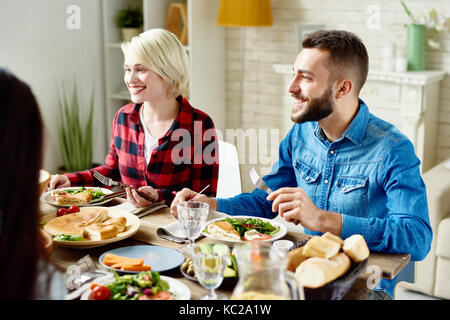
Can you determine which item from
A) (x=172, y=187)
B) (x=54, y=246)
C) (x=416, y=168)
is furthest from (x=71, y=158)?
(x=416, y=168)

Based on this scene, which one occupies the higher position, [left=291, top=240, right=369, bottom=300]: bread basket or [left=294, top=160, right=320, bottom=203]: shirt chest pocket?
[left=294, top=160, right=320, bottom=203]: shirt chest pocket

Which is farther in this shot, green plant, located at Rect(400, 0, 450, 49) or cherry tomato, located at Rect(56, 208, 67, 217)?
green plant, located at Rect(400, 0, 450, 49)

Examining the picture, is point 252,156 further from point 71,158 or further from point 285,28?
point 71,158

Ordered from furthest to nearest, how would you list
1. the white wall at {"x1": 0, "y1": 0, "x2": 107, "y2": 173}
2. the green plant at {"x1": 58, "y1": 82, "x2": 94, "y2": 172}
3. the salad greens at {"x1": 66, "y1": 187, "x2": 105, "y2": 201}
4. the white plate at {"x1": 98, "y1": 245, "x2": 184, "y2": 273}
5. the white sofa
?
the green plant at {"x1": 58, "y1": 82, "x2": 94, "y2": 172}
the white wall at {"x1": 0, "y1": 0, "x2": 107, "y2": 173}
the white sofa
the salad greens at {"x1": 66, "y1": 187, "x2": 105, "y2": 201}
the white plate at {"x1": 98, "y1": 245, "x2": 184, "y2": 273}

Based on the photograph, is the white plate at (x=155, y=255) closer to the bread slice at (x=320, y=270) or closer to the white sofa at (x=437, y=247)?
the bread slice at (x=320, y=270)

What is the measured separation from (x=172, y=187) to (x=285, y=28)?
215cm

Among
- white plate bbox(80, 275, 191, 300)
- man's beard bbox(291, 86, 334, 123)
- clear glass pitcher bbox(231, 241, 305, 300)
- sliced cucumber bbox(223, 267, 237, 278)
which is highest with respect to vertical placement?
man's beard bbox(291, 86, 334, 123)

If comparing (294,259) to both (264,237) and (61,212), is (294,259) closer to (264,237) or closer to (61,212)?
(264,237)

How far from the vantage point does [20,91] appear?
86 centimetres

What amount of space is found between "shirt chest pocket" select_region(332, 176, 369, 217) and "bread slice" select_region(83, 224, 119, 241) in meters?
0.72

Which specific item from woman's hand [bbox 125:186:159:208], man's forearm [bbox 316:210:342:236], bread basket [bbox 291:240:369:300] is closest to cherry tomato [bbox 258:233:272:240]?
man's forearm [bbox 316:210:342:236]

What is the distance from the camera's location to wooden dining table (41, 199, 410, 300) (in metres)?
1.29

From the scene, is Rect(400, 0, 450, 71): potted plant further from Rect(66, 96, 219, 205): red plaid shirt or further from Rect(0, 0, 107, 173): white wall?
Rect(0, 0, 107, 173): white wall

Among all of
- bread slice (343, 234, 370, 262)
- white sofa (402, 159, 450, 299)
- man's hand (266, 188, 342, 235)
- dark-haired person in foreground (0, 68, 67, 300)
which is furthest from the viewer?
white sofa (402, 159, 450, 299)
